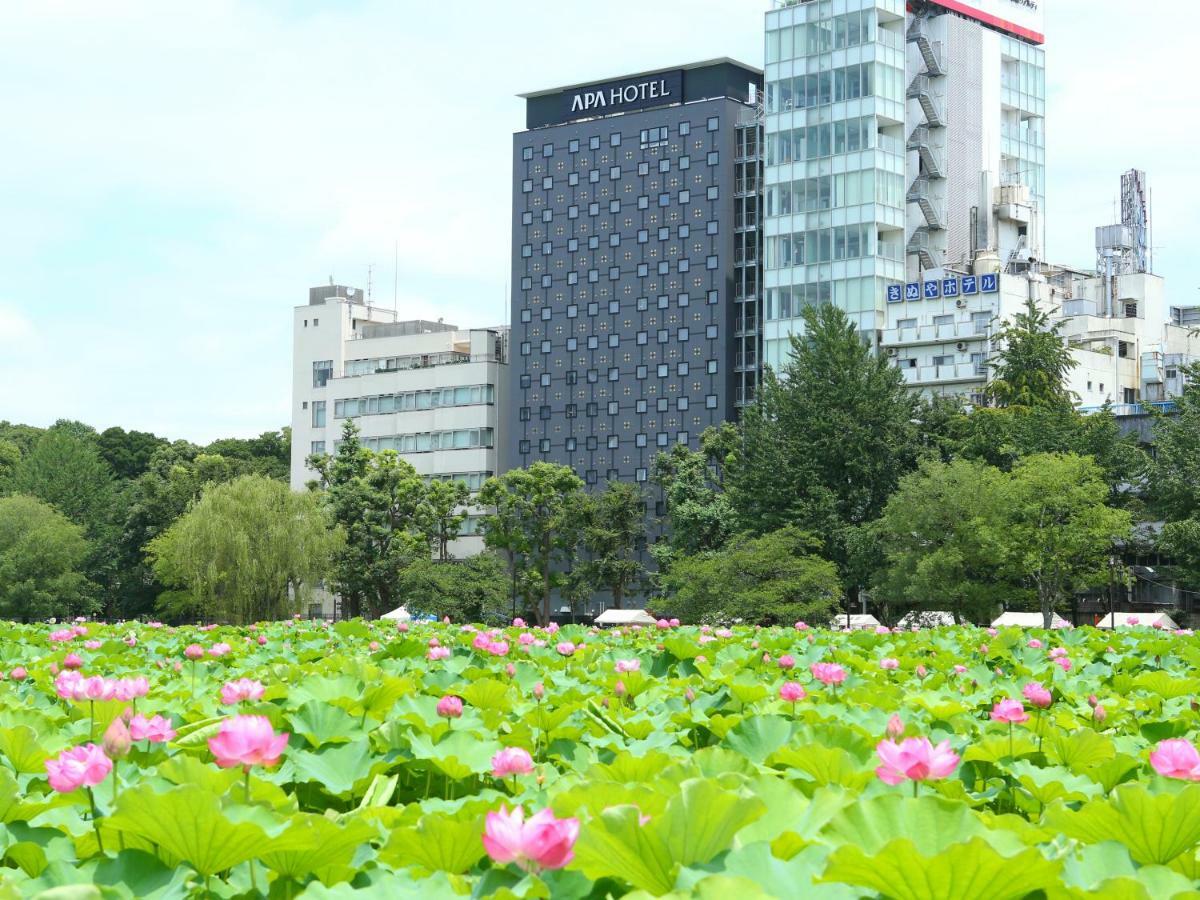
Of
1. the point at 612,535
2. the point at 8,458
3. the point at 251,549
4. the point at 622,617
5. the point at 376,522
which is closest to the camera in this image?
the point at 251,549

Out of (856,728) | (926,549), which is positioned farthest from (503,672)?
(926,549)

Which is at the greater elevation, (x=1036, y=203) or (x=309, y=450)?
(x=1036, y=203)

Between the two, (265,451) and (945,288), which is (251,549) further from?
(265,451)

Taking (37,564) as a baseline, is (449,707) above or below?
above

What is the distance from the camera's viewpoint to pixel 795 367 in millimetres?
68625

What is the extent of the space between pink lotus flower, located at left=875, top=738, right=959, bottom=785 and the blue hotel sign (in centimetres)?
8070

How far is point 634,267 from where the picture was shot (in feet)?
313

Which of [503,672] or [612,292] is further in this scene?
→ [612,292]

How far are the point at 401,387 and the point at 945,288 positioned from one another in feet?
127

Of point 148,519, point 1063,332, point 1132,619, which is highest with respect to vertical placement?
point 1063,332

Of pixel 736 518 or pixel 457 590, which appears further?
pixel 457 590

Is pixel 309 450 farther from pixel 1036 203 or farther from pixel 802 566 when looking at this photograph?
pixel 802 566

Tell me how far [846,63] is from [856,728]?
8545 centimetres

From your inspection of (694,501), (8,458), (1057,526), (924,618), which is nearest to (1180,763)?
(1057,526)
